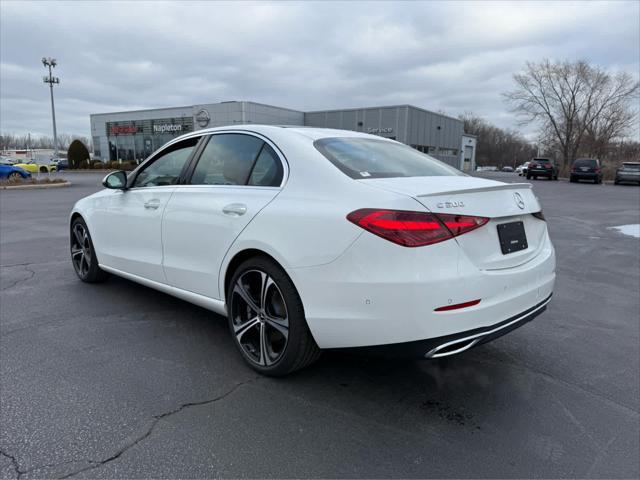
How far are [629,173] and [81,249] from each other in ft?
116

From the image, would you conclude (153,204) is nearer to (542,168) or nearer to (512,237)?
(512,237)

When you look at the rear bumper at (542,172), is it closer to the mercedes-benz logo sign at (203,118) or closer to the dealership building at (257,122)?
the dealership building at (257,122)

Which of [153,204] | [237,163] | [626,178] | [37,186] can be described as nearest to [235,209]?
[237,163]

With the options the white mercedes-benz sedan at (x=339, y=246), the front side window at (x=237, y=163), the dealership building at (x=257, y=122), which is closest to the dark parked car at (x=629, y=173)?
the dealership building at (x=257, y=122)

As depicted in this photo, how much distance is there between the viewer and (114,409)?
262 centimetres

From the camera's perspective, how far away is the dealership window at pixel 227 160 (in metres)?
3.27

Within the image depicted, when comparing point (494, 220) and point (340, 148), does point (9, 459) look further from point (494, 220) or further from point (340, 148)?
point (494, 220)

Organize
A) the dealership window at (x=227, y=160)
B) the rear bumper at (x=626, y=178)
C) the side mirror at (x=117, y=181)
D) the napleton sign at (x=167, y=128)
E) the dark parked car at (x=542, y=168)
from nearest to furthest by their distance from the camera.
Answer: the dealership window at (x=227, y=160)
the side mirror at (x=117, y=181)
the rear bumper at (x=626, y=178)
the dark parked car at (x=542, y=168)
the napleton sign at (x=167, y=128)

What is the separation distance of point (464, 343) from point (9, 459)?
2.33 meters

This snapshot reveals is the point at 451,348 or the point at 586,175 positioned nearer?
the point at 451,348

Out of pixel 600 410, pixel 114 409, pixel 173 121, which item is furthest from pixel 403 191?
pixel 173 121

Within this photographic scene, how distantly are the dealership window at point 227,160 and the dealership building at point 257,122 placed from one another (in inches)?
1423

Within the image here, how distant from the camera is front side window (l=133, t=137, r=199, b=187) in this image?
3.86 metres

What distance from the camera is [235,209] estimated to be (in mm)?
3072
